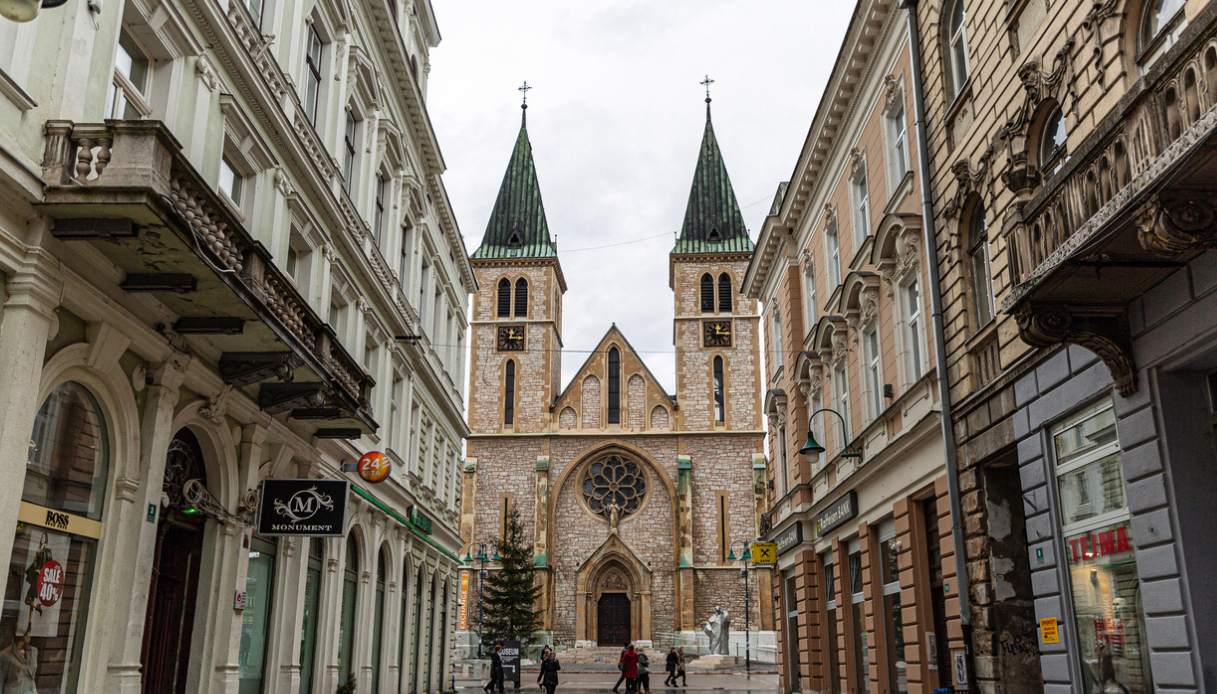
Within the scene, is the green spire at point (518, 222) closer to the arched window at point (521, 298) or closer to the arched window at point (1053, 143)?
the arched window at point (521, 298)

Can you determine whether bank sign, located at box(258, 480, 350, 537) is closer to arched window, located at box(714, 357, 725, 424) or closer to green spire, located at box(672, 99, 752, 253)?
arched window, located at box(714, 357, 725, 424)

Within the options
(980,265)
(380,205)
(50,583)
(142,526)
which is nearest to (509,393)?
(380,205)

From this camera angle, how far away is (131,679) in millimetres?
10773

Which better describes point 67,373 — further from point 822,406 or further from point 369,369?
point 822,406

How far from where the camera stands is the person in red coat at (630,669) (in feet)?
91.7

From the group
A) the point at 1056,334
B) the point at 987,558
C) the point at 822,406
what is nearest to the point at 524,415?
the point at 822,406

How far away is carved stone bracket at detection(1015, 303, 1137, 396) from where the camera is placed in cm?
914

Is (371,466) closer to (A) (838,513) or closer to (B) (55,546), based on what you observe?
(B) (55,546)

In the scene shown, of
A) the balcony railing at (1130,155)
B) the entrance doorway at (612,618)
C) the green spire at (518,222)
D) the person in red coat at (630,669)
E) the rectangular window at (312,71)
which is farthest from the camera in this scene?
the green spire at (518,222)

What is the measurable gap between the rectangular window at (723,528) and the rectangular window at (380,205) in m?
38.8

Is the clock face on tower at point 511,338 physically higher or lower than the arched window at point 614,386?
higher

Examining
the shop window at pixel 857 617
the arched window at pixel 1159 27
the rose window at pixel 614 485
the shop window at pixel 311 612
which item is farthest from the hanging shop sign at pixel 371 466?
the rose window at pixel 614 485

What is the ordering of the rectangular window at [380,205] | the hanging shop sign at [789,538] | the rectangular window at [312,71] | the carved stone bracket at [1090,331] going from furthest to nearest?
the hanging shop sign at [789,538] < the rectangular window at [380,205] < the rectangular window at [312,71] < the carved stone bracket at [1090,331]

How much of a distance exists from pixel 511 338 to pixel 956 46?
1938 inches
